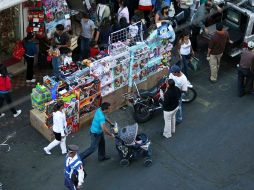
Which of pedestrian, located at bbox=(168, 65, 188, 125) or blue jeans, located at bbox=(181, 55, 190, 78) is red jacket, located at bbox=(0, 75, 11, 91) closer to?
pedestrian, located at bbox=(168, 65, 188, 125)

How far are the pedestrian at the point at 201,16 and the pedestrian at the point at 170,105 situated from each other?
4399 millimetres

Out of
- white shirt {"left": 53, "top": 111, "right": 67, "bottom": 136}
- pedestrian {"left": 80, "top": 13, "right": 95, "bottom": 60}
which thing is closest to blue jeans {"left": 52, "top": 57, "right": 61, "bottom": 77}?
pedestrian {"left": 80, "top": 13, "right": 95, "bottom": 60}

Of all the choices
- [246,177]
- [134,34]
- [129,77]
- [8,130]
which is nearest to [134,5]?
[134,34]

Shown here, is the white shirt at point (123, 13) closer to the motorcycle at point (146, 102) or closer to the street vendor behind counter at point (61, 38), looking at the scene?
the street vendor behind counter at point (61, 38)

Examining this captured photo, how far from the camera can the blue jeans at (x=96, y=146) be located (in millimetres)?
12719

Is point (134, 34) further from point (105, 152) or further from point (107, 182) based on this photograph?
point (107, 182)

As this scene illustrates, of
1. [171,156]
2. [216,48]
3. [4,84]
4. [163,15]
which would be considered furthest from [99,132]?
[163,15]

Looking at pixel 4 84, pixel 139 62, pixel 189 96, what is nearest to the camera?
pixel 4 84

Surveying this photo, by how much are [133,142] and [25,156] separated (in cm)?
274

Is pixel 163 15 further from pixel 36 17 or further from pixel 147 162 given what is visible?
pixel 147 162

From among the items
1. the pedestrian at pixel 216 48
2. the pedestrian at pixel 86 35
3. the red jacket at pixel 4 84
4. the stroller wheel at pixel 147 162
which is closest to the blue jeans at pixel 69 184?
the stroller wheel at pixel 147 162

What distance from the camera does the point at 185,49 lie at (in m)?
15.5

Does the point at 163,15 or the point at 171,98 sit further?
the point at 163,15

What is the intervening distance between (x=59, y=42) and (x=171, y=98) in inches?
166
